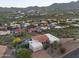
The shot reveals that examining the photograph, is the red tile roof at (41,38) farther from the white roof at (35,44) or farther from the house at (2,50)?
the house at (2,50)

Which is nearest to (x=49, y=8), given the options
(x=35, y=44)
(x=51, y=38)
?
(x=51, y=38)

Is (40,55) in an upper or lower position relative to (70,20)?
lower

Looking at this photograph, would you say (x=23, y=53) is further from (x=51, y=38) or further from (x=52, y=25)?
(x=52, y=25)

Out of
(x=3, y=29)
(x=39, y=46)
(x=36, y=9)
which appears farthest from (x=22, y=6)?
(x=39, y=46)

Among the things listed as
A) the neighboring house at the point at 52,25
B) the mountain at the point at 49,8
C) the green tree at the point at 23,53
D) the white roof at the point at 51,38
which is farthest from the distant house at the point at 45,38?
the mountain at the point at 49,8

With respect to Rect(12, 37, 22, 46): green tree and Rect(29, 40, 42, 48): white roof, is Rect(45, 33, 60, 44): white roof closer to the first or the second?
Rect(29, 40, 42, 48): white roof

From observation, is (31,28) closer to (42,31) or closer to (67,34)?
(42,31)

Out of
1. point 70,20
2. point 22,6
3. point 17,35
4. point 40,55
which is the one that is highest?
point 22,6

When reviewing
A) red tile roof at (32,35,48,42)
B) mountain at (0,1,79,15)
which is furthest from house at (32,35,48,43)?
mountain at (0,1,79,15)

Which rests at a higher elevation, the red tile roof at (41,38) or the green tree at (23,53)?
the red tile roof at (41,38)
